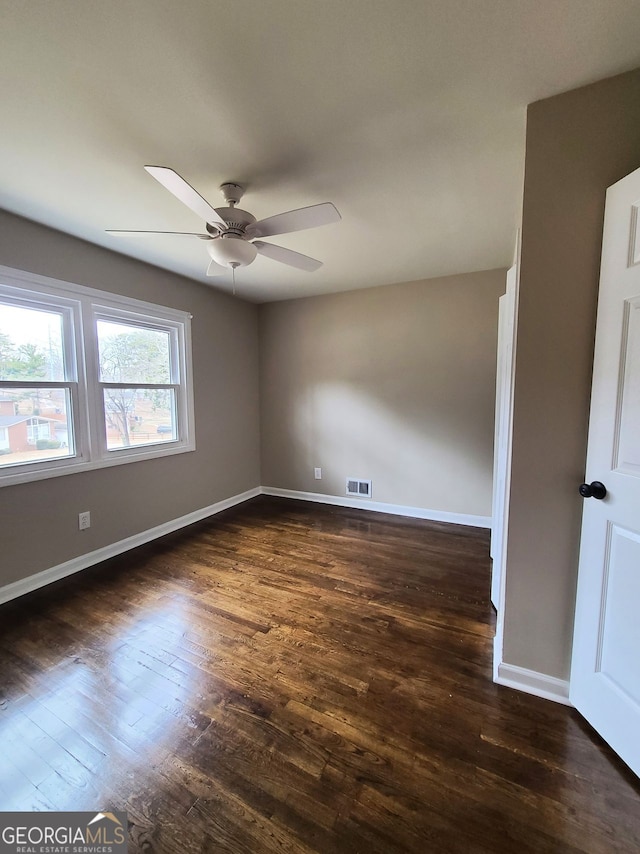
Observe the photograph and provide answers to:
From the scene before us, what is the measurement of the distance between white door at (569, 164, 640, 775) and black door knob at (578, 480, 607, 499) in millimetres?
11

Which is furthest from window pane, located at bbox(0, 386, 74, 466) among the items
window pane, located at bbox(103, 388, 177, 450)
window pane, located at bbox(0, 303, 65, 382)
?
window pane, located at bbox(103, 388, 177, 450)

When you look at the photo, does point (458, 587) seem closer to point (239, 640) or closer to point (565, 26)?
point (239, 640)

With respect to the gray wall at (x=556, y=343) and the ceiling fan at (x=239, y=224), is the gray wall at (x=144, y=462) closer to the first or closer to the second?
the ceiling fan at (x=239, y=224)

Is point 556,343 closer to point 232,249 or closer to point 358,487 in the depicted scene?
point 232,249

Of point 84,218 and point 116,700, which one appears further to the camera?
point 84,218

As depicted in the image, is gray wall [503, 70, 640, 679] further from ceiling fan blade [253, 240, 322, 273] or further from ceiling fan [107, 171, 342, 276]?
ceiling fan blade [253, 240, 322, 273]

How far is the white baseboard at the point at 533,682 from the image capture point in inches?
57.3

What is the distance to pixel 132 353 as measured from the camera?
299cm

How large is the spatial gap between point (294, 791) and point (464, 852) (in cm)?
53

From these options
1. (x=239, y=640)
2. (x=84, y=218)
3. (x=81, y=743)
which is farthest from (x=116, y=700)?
(x=84, y=218)

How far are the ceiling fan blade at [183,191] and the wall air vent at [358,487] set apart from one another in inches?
115

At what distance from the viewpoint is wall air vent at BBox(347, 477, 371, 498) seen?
12.7ft

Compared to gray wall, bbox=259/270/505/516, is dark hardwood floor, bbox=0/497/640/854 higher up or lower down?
lower down

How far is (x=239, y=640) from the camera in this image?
72.7 inches
